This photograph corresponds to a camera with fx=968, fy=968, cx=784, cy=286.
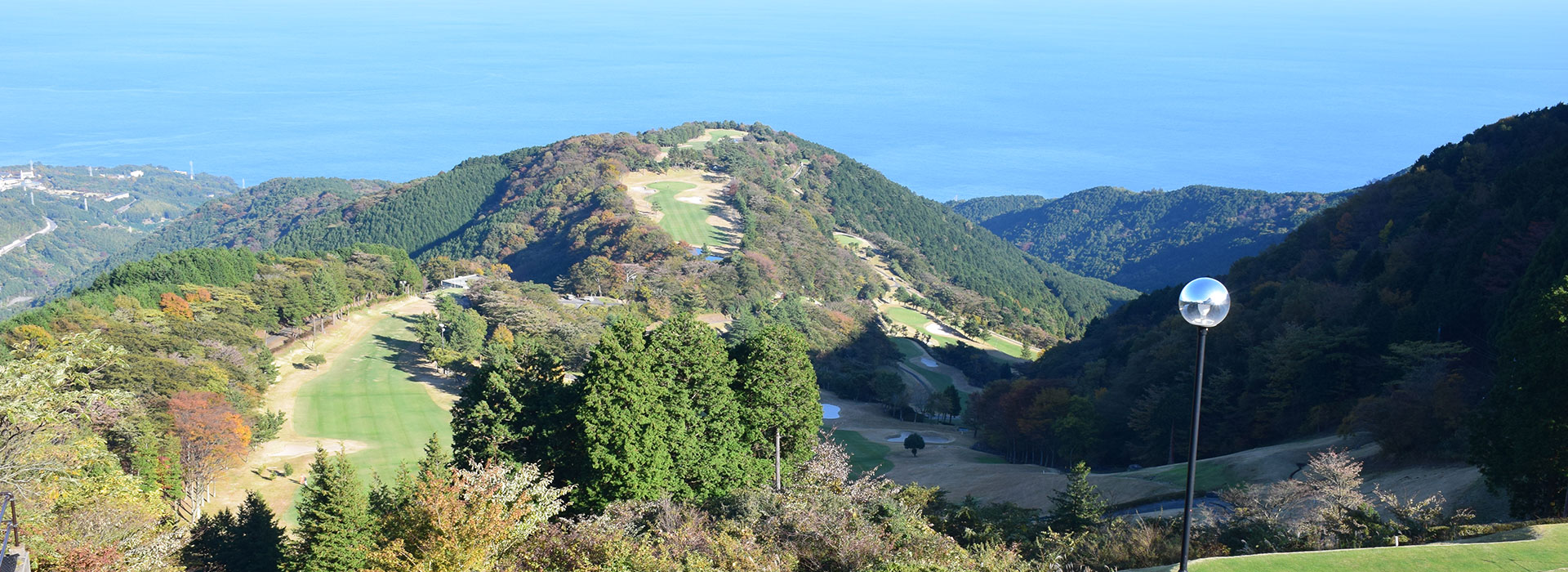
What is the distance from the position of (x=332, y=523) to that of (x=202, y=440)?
12739 millimetres

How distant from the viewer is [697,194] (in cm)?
9056

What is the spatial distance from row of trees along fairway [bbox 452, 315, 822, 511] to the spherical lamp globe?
13.8m

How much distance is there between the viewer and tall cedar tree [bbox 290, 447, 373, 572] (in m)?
19.5

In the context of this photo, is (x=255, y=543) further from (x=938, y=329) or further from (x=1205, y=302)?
(x=938, y=329)

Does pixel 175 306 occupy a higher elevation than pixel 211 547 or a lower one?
higher

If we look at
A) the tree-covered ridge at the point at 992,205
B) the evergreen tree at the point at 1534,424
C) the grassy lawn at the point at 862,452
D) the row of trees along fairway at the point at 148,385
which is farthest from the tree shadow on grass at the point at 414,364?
the tree-covered ridge at the point at 992,205

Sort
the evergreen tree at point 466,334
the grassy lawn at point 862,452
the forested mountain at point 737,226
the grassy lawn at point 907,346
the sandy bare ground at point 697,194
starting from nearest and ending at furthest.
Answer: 1. the grassy lawn at point 862,452
2. the evergreen tree at point 466,334
3. the grassy lawn at point 907,346
4. the forested mountain at point 737,226
5. the sandy bare ground at point 697,194

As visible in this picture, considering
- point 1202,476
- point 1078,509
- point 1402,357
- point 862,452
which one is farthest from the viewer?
point 862,452

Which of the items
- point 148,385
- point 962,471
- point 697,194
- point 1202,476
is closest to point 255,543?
point 148,385

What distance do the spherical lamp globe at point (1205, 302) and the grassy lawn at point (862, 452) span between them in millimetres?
26608

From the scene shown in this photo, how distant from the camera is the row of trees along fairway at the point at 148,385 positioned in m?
16.1

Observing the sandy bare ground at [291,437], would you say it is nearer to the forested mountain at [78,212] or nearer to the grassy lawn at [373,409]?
the grassy lawn at [373,409]

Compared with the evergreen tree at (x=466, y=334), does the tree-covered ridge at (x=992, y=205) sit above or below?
above

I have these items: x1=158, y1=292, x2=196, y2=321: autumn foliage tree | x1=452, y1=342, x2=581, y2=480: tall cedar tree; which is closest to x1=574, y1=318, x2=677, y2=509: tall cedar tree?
x1=452, y1=342, x2=581, y2=480: tall cedar tree
